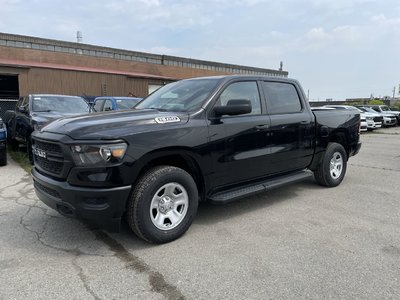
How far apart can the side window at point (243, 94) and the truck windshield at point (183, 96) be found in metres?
0.19

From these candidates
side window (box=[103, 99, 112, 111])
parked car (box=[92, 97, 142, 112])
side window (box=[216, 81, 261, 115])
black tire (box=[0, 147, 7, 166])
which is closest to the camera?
side window (box=[216, 81, 261, 115])

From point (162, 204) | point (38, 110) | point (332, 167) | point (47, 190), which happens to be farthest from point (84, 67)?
point (162, 204)

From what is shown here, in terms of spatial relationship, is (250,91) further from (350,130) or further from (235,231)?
(350,130)

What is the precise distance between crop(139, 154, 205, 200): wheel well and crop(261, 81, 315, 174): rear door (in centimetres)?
124

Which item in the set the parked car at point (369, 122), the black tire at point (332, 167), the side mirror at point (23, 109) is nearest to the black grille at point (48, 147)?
the black tire at point (332, 167)

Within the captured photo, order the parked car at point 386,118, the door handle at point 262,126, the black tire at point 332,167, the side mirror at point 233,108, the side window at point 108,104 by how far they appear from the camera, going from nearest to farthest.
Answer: the side mirror at point 233,108 < the door handle at point 262,126 < the black tire at point 332,167 < the side window at point 108,104 < the parked car at point 386,118

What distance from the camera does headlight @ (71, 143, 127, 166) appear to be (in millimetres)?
3484

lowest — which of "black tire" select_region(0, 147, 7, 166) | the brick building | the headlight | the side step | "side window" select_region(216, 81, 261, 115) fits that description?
"black tire" select_region(0, 147, 7, 166)

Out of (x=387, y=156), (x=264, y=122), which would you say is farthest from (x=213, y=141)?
(x=387, y=156)

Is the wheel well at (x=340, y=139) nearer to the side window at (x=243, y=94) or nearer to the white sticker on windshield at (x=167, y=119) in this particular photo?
the side window at (x=243, y=94)

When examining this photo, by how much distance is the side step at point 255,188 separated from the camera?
14.4 feet

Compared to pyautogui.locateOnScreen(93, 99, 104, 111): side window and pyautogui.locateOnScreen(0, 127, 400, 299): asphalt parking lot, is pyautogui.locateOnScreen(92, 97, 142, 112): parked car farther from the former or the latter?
pyautogui.locateOnScreen(0, 127, 400, 299): asphalt parking lot

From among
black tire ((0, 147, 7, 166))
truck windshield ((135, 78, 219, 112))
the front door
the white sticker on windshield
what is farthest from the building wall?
the white sticker on windshield

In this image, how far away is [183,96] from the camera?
4.73 meters
